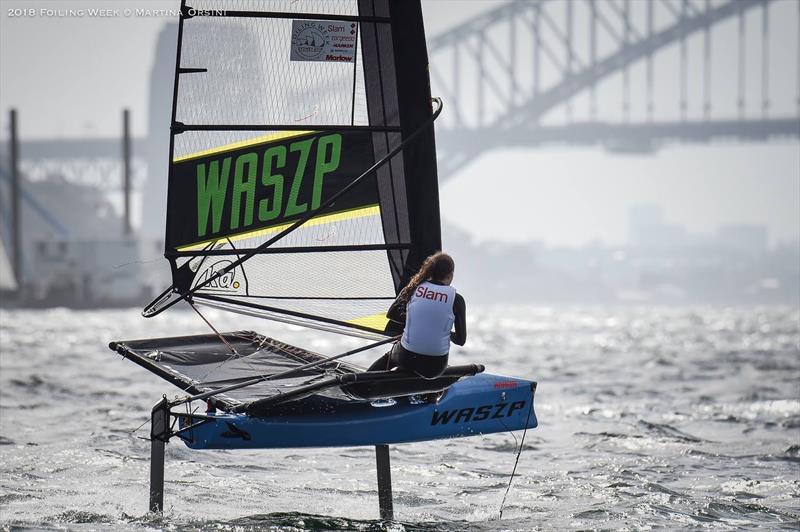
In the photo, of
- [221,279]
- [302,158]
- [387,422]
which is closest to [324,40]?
[302,158]

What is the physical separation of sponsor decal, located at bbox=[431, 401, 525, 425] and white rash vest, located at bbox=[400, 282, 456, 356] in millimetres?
255

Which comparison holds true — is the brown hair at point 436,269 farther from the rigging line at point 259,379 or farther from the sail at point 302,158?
the sail at point 302,158

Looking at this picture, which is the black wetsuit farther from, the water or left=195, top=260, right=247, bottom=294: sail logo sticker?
left=195, top=260, right=247, bottom=294: sail logo sticker

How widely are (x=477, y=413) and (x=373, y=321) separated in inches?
35.4

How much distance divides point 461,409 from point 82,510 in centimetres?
166

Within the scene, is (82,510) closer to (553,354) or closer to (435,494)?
(435,494)

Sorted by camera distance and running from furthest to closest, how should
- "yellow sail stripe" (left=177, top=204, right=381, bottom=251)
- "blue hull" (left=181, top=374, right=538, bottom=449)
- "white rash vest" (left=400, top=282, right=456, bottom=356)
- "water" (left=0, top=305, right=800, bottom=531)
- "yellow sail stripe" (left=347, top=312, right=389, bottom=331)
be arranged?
"yellow sail stripe" (left=347, top=312, right=389, bottom=331) → "yellow sail stripe" (left=177, top=204, right=381, bottom=251) → "water" (left=0, top=305, right=800, bottom=531) → "white rash vest" (left=400, top=282, right=456, bottom=356) → "blue hull" (left=181, top=374, right=538, bottom=449)

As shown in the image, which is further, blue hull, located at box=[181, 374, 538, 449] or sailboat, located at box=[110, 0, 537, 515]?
sailboat, located at box=[110, 0, 537, 515]

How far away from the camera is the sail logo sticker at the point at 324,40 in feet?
16.6

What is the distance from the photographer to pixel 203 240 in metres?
5.09

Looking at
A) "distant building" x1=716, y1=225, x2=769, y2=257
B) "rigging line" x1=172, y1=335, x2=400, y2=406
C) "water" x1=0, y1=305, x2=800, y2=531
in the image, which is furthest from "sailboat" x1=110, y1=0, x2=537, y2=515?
"distant building" x1=716, y1=225, x2=769, y2=257

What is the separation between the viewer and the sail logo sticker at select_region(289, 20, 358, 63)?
5051 millimetres

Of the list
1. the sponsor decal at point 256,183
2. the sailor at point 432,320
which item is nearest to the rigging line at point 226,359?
the sponsor decal at point 256,183

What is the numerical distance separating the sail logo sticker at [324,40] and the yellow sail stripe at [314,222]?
70 centimetres
